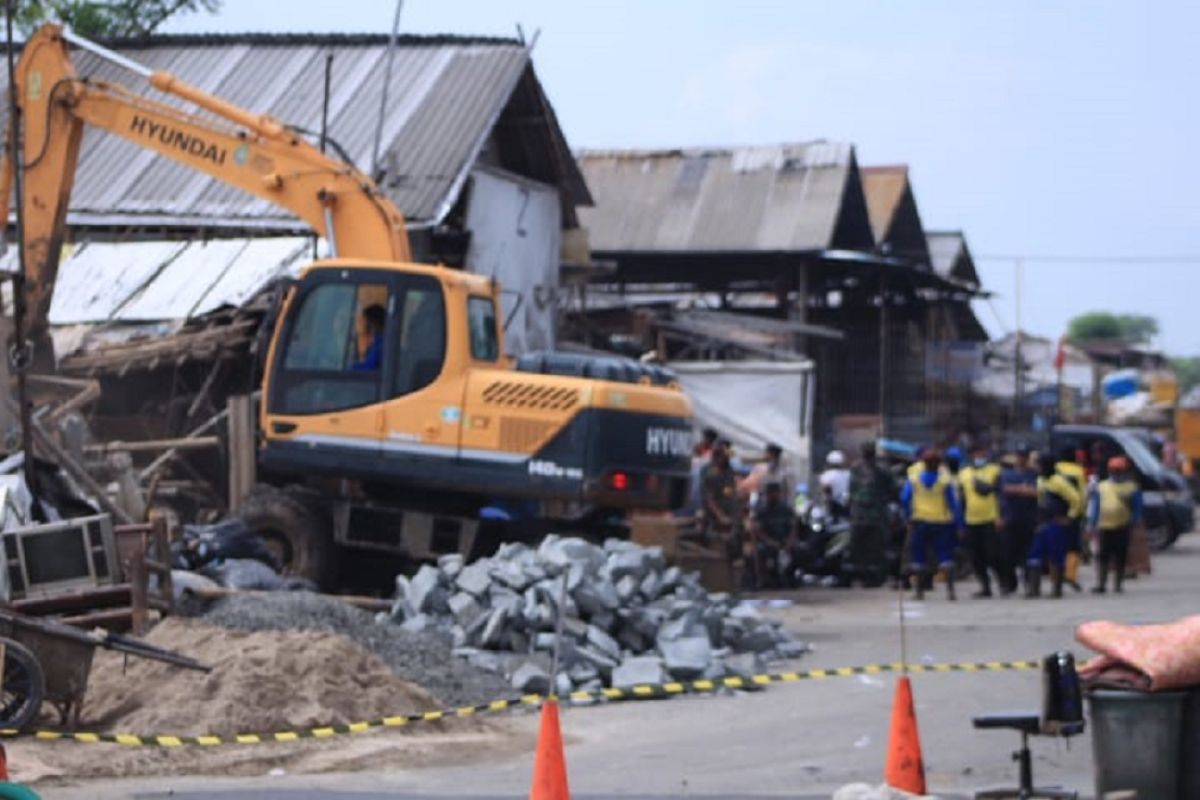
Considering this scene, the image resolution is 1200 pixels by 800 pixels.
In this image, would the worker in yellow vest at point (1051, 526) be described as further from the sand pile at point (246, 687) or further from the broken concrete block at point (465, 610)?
the sand pile at point (246, 687)

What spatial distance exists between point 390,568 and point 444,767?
9582mm

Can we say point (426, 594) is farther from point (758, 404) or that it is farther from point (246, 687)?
point (758, 404)

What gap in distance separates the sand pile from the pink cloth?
5593 mm

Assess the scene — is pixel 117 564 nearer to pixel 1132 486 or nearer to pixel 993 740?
pixel 993 740

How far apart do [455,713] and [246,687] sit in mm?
1533

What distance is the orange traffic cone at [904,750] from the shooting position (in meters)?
10.9

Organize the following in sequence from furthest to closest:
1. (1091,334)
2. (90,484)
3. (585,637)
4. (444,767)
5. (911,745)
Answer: (1091,334) → (90,484) → (585,637) → (444,767) → (911,745)

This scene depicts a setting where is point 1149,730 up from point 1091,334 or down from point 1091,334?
down

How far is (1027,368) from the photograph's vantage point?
51094 mm

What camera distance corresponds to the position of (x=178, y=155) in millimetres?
23141

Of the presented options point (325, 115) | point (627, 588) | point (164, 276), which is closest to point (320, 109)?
point (325, 115)

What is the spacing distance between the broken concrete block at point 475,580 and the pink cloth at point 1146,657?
8297 mm

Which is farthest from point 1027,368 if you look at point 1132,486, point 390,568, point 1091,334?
point 1091,334

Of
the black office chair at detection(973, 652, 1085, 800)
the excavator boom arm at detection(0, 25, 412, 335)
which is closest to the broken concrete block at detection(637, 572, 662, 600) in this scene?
the excavator boom arm at detection(0, 25, 412, 335)
